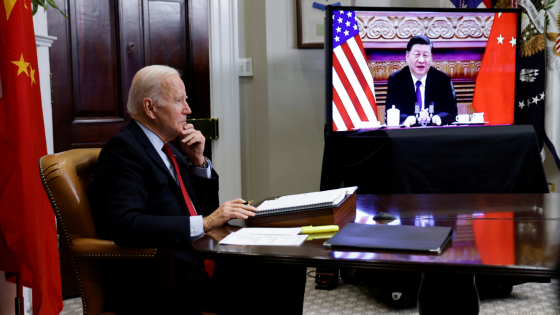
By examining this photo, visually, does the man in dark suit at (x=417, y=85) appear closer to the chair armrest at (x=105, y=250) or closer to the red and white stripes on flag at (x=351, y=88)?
the red and white stripes on flag at (x=351, y=88)

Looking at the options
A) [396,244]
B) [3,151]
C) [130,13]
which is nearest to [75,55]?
[130,13]

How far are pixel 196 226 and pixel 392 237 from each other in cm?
54

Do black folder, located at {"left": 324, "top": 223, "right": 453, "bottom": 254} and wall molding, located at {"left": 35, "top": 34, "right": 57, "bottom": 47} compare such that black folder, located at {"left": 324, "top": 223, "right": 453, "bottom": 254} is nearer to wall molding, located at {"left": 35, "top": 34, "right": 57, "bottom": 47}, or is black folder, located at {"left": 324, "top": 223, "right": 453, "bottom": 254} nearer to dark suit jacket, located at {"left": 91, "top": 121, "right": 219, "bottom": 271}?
dark suit jacket, located at {"left": 91, "top": 121, "right": 219, "bottom": 271}

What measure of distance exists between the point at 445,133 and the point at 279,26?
49.5 inches

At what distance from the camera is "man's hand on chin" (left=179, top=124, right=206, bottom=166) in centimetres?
178

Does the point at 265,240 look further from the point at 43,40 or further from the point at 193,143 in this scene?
the point at 43,40

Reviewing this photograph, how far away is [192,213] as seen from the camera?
5.39 feet

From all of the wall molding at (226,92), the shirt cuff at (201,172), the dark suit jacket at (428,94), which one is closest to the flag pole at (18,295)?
the shirt cuff at (201,172)

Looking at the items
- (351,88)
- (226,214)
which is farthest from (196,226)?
(351,88)

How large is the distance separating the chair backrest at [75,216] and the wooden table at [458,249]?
0.40m

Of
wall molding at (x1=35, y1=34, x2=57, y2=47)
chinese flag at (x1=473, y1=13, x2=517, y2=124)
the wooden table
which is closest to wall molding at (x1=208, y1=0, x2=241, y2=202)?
wall molding at (x1=35, y1=34, x2=57, y2=47)

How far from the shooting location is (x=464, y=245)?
1.08 meters

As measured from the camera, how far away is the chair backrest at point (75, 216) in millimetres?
1414

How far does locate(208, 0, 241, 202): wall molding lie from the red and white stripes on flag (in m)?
0.74
